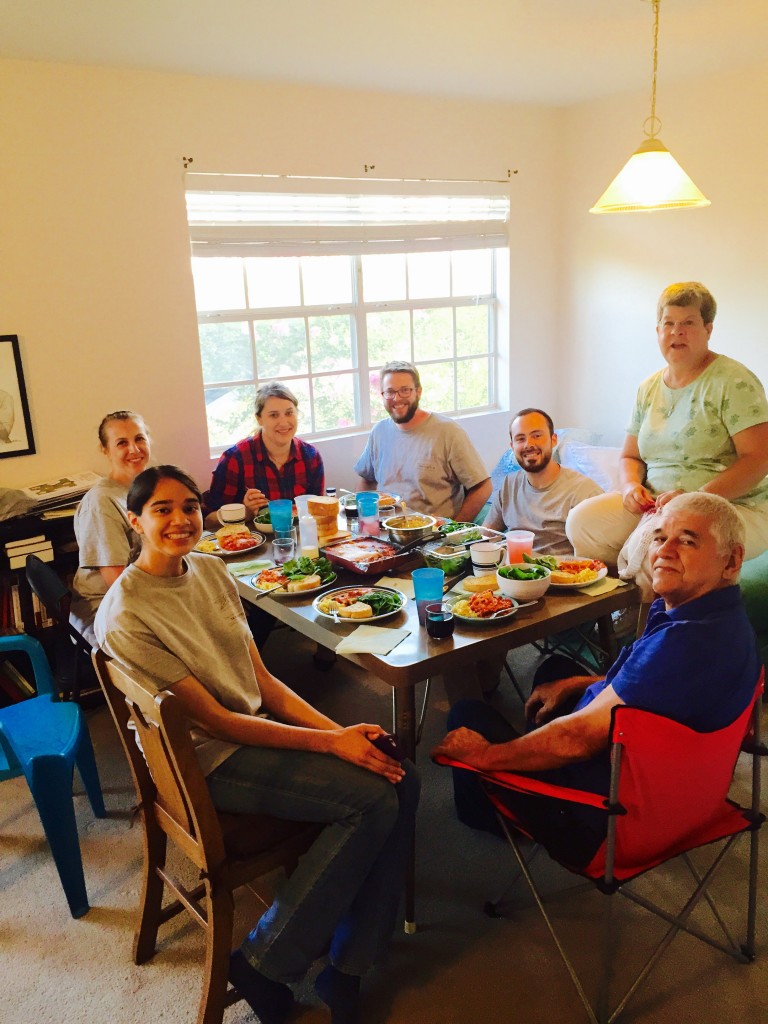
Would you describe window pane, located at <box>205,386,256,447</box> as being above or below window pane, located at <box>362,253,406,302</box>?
below

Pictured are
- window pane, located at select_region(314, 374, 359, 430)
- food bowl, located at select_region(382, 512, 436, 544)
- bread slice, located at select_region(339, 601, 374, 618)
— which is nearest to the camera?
bread slice, located at select_region(339, 601, 374, 618)

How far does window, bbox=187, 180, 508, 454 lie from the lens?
164 inches

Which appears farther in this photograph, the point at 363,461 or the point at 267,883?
the point at 363,461

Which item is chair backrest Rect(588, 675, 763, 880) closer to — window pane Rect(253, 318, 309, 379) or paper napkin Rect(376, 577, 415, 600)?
paper napkin Rect(376, 577, 415, 600)

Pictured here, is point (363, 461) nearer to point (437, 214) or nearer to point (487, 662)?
point (487, 662)

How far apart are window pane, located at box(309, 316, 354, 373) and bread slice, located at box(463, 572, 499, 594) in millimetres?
2410

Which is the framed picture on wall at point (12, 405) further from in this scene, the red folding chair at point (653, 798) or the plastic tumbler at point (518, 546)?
the red folding chair at point (653, 798)

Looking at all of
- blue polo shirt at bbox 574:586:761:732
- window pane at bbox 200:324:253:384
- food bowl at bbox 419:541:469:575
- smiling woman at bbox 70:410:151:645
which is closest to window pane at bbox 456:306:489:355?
window pane at bbox 200:324:253:384

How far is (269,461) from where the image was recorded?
3.74m

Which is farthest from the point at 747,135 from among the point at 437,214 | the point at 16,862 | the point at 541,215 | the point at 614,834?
the point at 16,862

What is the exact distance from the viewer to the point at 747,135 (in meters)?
4.12

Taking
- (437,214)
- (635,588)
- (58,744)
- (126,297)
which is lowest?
(58,744)

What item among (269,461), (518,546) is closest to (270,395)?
(269,461)

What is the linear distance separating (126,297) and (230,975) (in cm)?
293
